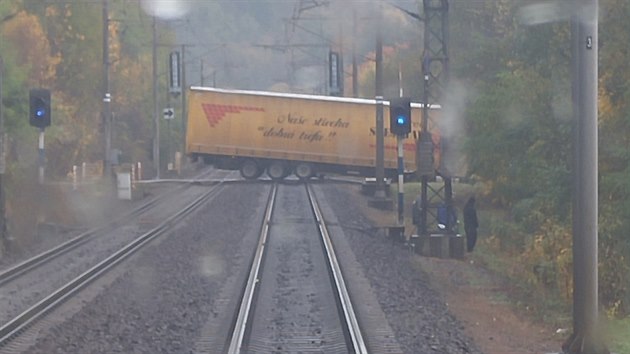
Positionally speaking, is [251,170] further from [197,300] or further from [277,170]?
[197,300]

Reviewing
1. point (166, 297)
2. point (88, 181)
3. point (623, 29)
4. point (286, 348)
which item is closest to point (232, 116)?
point (88, 181)

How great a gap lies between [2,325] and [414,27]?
56515 millimetres

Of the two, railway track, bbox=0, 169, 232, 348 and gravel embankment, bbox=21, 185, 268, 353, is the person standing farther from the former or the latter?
railway track, bbox=0, 169, 232, 348

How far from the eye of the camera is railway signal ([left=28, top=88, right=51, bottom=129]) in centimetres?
3184

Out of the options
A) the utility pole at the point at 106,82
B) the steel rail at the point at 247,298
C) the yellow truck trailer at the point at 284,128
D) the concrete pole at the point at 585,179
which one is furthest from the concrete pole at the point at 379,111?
the concrete pole at the point at 585,179

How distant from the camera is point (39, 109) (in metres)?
31.9

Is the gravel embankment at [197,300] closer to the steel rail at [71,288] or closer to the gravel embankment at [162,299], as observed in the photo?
the gravel embankment at [162,299]

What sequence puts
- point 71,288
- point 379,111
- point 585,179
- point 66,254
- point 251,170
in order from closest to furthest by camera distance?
point 585,179 < point 71,288 < point 66,254 < point 379,111 < point 251,170

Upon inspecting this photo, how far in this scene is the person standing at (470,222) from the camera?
86.4ft

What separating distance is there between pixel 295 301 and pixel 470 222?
9723 mm

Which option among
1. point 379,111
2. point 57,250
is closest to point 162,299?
point 57,250

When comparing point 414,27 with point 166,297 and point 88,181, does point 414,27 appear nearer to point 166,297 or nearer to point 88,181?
point 88,181

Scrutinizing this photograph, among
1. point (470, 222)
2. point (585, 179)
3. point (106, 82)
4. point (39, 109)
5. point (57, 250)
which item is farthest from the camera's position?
point (106, 82)

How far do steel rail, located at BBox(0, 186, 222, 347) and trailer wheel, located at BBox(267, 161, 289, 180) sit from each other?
22.2 metres
